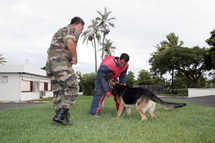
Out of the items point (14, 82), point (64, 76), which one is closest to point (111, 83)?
point (64, 76)

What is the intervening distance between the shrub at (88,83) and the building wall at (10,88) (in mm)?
6689

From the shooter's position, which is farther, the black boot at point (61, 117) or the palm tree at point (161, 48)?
the palm tree at point (161, 48)

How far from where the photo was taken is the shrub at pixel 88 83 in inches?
746

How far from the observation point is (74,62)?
3475mm

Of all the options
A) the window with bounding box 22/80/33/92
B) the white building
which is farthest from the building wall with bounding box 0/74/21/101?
the window with bounding box 22/80/33/92

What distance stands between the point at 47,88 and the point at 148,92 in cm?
2328

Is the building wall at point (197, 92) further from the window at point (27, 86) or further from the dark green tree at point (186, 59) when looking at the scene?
the window at point (27, 86)

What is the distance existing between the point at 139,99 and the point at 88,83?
1542cm

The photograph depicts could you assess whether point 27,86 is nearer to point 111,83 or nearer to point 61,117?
point 111,83

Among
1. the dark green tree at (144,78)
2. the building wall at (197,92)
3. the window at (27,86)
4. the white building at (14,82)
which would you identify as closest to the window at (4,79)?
the white building at (14,82)

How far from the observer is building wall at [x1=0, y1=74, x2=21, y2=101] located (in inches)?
717

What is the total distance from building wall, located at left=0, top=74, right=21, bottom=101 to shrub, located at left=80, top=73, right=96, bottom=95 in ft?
21.9

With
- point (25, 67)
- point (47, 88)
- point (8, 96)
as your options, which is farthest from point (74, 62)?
point (47, 88)

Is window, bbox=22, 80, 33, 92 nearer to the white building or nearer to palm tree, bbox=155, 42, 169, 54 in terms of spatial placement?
the white building
